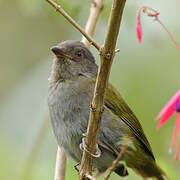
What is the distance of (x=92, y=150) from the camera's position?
395cm

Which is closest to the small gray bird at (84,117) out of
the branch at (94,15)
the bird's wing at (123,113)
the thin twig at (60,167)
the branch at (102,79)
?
the bird's wing at (123,113)

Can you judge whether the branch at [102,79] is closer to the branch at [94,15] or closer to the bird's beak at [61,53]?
the branch at [94,15]

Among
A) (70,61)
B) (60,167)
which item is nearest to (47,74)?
(70,61)

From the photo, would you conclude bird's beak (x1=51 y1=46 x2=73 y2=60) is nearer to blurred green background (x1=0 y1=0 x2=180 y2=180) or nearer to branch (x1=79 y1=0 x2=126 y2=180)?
blurred green background (x1=0 y1=0 x2=180 y2=180)

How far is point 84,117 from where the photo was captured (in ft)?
15.8

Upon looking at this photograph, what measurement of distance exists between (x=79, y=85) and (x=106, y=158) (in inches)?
23.0

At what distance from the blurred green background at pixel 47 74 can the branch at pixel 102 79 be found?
0.79 metres

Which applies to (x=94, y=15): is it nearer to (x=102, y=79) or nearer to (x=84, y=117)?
(x=84, y=117)

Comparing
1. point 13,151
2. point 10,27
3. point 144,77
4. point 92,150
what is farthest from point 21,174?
point 10,27

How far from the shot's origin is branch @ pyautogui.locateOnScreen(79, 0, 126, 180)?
10.5 feet

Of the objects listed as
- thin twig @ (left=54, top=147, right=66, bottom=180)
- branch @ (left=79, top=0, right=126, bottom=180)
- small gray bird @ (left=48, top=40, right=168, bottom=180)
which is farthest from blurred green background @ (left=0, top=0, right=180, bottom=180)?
branch @ (left=79, top=0, right=126, bottom=180)

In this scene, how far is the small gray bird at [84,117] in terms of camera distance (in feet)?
16.0

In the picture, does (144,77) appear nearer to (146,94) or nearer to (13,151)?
(146,94)

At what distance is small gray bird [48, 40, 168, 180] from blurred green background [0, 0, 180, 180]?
197 millimetres
